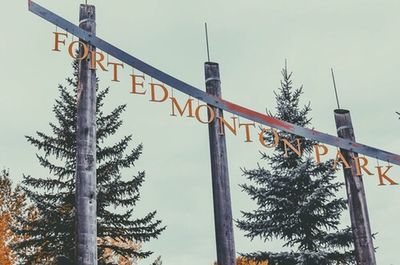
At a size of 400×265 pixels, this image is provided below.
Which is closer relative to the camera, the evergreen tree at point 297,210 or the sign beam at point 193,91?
the sign beam at point 193,91

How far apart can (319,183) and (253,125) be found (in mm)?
9490

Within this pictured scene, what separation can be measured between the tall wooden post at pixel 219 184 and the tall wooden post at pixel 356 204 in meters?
2.37

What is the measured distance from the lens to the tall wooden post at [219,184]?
729cm

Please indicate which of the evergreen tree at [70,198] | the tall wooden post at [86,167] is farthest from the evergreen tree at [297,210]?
the tall wooden post at [86,167]

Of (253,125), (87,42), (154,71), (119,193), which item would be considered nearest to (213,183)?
(253,125)

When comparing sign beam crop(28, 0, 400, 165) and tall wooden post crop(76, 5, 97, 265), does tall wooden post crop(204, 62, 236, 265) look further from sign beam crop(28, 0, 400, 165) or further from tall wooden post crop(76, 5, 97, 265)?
tall wooden post crop(76, 5, 97, 265)

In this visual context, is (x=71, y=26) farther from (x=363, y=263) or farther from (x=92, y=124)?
(x=363, y=263)

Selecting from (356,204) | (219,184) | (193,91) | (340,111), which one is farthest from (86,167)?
(340,111)

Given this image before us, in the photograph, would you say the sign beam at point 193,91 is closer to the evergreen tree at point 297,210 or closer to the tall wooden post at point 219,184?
the tall wooden post at point 219,184

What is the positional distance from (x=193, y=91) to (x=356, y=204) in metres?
3.34

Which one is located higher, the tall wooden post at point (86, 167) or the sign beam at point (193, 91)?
the sign beam at point (193, 91)

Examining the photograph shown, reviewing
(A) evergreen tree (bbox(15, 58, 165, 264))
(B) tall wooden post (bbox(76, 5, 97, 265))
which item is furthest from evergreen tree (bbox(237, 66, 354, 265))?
(B) tall wooden post (bbox(76, 5, 97, 265))

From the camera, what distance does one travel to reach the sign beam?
7.45m

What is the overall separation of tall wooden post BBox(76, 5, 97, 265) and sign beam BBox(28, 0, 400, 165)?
21cm
